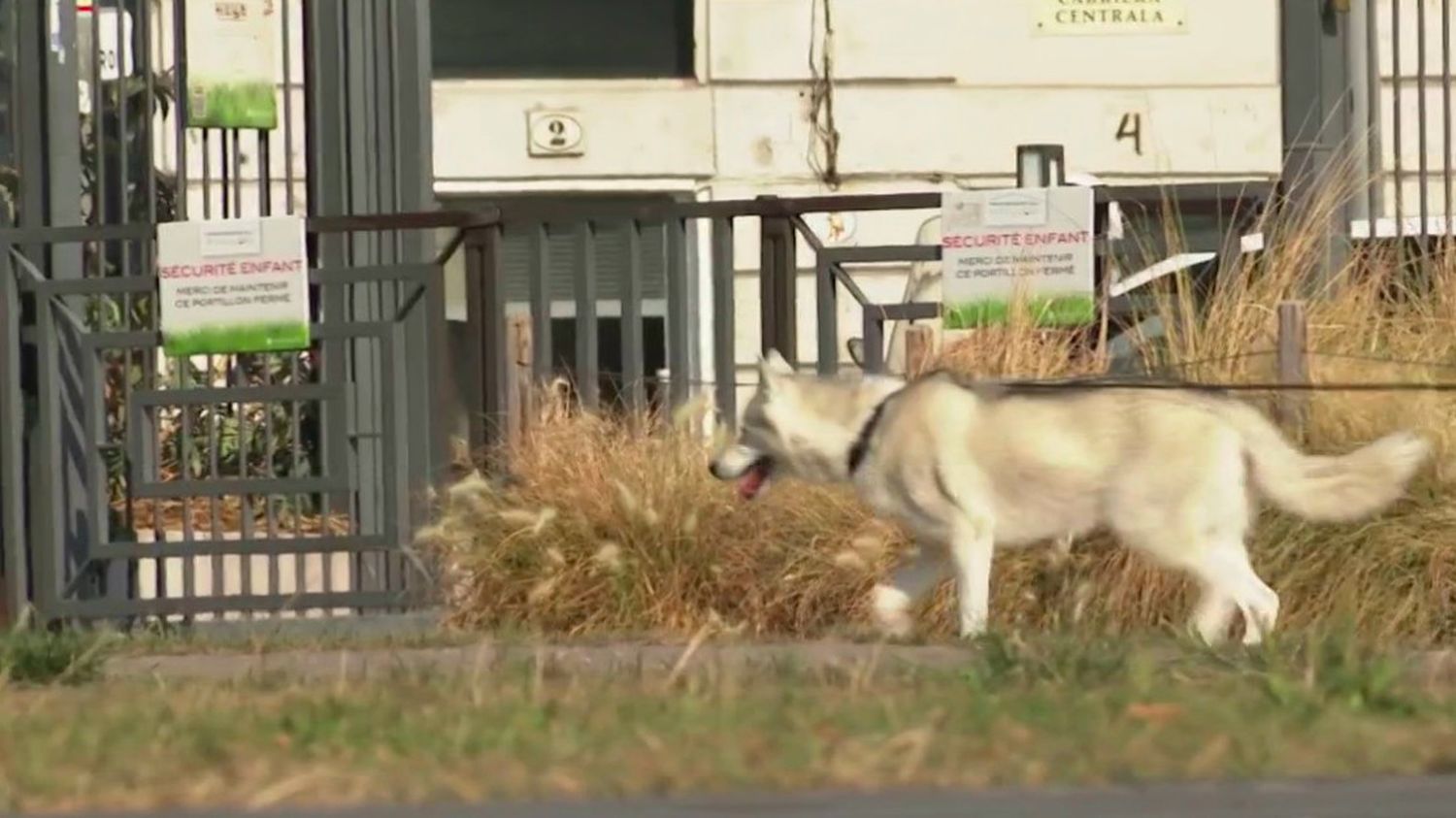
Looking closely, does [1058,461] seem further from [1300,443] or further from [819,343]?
[819,343]

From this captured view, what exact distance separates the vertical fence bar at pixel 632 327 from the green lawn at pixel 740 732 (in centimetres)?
404

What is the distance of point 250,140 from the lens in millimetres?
16344

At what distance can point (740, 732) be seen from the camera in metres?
7.02

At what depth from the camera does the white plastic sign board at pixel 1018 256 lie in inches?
458

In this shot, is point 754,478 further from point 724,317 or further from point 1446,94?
point 1446,94

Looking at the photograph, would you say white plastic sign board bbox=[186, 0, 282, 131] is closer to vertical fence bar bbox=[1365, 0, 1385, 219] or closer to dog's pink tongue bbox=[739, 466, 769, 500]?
dog's pink tongue bbox=[739, 466, 769, 500]

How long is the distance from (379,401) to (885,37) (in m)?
5.69

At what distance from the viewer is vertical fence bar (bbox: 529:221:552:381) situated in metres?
12.2

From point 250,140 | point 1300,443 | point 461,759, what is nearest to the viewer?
point 461,759

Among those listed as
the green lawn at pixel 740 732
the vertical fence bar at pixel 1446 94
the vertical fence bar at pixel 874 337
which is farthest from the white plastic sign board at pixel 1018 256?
the vertical fence bar at pixel 1446 94

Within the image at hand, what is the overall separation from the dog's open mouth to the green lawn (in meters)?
2.57

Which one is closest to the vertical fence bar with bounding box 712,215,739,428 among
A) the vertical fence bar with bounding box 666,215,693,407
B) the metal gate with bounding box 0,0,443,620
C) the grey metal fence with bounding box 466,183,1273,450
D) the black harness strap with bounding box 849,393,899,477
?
the grey metal fence with bounding box 466,183,1273,450

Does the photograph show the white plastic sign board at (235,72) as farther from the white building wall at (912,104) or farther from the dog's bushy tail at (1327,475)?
the dog's bushy tail at (1327,475)

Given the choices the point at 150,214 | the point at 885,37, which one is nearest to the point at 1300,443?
the point at 150,214
